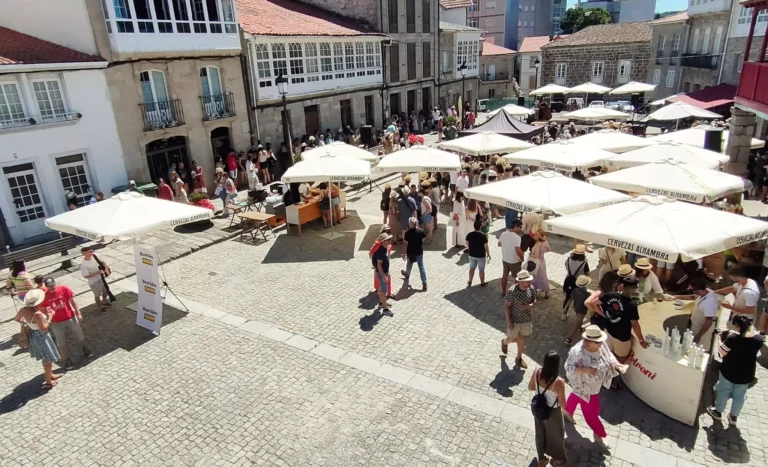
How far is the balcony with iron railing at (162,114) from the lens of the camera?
54.5 ft

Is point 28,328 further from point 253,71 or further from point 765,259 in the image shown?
point 253,71

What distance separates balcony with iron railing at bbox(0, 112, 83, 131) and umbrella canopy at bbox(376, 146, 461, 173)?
Answer: 9324 mm

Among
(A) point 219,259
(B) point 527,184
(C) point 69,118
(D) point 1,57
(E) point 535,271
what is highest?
(D) point 1,57

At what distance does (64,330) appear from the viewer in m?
7.80

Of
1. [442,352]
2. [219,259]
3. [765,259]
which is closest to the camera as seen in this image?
[442,352]

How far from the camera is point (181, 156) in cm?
1833

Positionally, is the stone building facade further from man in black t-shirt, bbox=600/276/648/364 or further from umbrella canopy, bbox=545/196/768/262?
man in black t-shirt, bbox=600/276/648/364

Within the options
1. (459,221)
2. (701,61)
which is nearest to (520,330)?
(459,221)

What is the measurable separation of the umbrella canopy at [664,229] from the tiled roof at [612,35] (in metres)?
42.5

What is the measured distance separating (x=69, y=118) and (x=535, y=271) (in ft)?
A: 45.8

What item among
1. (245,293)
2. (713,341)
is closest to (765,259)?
(713,341)

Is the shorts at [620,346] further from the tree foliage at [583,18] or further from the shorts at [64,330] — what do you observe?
the tree foliage at [583,18]

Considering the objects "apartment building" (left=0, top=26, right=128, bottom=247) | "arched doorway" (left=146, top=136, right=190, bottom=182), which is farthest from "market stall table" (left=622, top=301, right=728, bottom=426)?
"arched doorway" (left=146, top=136, right=190, bottom=182)

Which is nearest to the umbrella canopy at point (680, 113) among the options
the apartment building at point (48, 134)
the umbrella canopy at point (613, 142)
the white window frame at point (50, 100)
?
the umbrella canopy at point (613, 142)
